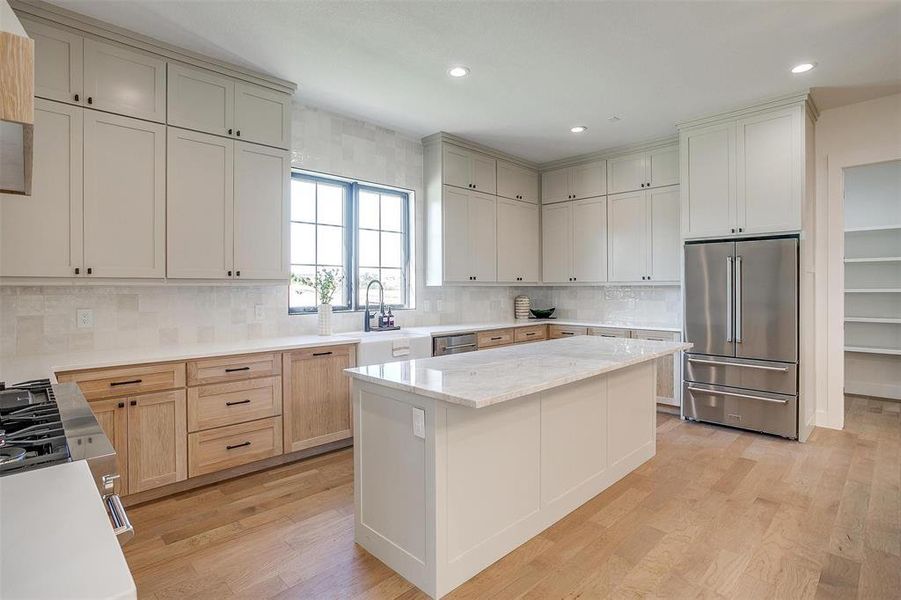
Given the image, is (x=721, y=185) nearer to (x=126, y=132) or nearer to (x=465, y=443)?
(x=465, y=443)

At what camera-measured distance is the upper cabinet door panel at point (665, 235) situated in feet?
16.0

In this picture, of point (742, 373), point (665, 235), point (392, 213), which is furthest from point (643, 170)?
point (392, 213)

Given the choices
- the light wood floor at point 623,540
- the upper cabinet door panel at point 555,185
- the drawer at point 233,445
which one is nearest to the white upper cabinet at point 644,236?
the upper cabinet door panel at point 555,185

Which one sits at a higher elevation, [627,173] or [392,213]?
[627,173]

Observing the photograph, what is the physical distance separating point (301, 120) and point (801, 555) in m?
4.41

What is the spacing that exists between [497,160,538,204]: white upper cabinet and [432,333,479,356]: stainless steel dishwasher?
184 centimetres

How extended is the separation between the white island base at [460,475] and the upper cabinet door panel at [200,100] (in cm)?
219

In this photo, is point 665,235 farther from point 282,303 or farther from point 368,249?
point 282,303

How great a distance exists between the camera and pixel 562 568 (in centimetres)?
215

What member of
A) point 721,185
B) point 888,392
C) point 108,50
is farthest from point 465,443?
point 888,392

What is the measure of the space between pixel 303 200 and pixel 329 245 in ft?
1.50

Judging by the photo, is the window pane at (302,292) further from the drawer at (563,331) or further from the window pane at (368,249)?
the drawer at (563,331)

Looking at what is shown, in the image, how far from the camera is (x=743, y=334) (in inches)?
159

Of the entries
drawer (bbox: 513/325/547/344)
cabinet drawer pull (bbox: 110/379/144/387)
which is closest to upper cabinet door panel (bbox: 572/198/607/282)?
drawer (bbox: 513/325/547/344)
